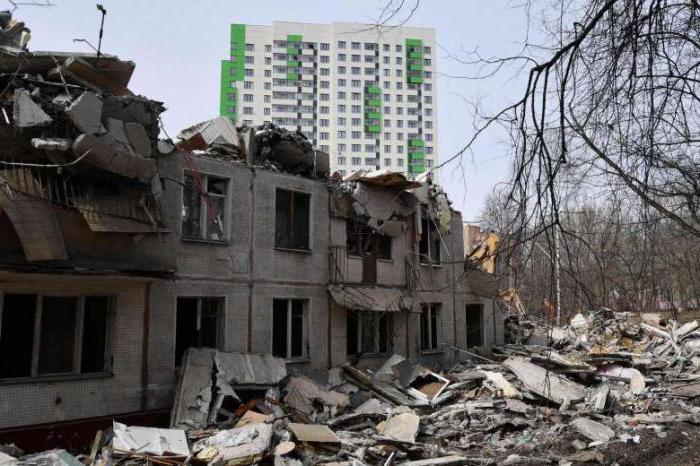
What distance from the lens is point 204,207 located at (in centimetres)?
1234

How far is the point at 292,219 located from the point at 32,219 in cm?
650

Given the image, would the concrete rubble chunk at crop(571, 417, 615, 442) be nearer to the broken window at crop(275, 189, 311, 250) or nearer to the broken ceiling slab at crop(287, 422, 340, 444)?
the broken ceiling slab at crop(287, 422, 340, 444)

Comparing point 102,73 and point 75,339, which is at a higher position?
point 102,73

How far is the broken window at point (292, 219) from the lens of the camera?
45.9 feet

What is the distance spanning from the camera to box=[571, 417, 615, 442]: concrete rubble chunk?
11.0 meters

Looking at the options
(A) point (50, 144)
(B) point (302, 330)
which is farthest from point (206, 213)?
(B) point (302, 330)

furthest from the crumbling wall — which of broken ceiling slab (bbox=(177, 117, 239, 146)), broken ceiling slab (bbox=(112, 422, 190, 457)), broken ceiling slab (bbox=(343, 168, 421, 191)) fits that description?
broken ceiling slab (bbox=(343, 168, 421, 191))

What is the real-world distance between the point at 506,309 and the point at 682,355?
717 centimetres

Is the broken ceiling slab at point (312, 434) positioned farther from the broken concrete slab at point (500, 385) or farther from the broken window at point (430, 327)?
the broken window at point (430, 327)

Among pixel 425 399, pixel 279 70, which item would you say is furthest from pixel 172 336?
pixel 279 70

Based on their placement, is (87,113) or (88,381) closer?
(87,113)

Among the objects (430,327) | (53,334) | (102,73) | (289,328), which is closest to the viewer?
(53,334)

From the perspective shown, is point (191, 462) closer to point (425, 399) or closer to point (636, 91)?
point (425, 399)

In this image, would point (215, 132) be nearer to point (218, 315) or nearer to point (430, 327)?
point (218, 315)
